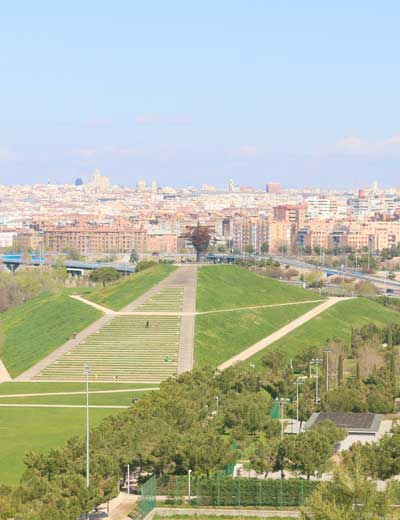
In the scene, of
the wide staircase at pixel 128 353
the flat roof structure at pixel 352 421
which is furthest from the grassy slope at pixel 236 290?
the flat roof structure at pixel 352 421

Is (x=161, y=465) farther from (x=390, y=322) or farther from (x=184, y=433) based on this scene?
(x=390, y=322)

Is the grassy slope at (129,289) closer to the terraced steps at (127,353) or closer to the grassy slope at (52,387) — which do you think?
the terraced steps at (127,353)

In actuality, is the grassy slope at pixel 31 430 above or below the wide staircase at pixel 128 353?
below

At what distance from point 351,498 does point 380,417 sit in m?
30.3

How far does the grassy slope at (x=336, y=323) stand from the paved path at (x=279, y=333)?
0.54 meters

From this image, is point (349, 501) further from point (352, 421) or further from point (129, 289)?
point (129, 289)

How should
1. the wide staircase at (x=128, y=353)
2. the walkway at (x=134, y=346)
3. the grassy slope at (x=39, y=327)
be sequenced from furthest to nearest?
the grassy slope at (x=39, y=327) < the walkway at (x=134, y=346) < the wide staircase at (x=128, y=353)

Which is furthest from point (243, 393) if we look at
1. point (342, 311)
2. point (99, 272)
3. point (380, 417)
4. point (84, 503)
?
point (99, 272)

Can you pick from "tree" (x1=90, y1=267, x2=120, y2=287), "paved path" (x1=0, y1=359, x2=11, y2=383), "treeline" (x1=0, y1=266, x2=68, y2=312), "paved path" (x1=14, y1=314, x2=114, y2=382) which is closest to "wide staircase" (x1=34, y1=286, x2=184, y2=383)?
"paved path" (x1=14, y1=314, x2=114, y2=382)

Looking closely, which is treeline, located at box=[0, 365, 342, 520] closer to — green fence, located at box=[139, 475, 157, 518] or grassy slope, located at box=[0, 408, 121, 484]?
green fence, located at box=[139, 475, 157, 518]

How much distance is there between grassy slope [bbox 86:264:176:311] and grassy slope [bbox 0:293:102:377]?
184cm

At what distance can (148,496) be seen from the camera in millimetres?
47219

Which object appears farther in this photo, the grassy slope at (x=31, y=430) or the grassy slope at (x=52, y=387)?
the grassy slope at (x=52, y=387)

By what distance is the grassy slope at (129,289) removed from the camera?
102 meters
